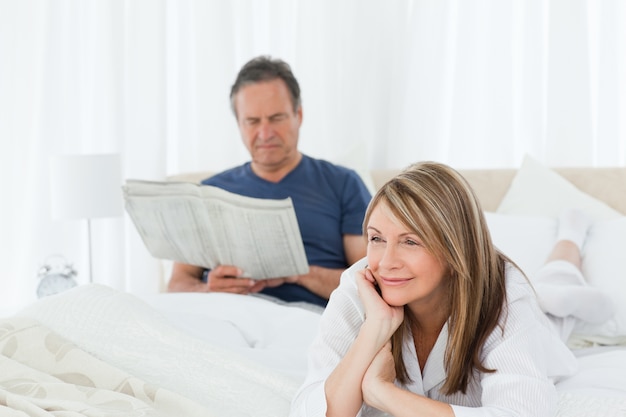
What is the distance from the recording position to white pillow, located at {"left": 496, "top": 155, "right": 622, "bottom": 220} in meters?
2.47

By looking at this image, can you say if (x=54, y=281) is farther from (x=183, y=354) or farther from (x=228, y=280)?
(x=183, y=354)

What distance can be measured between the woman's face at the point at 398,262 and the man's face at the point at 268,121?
1096 millimetres

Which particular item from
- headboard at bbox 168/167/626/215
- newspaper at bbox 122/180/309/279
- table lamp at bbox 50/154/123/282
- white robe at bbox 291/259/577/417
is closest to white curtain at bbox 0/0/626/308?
headboard at bbox 168/167/626/215

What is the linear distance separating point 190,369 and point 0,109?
2.41 meters

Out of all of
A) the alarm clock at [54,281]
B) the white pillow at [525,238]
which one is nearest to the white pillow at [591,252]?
the white pillow at [525,238]

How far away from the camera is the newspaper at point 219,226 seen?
2064mm

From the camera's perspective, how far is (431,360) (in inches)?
55.7

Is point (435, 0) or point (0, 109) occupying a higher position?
point (435, 0)

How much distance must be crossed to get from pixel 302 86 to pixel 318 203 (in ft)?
3.28

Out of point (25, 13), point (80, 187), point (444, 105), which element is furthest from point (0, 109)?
point (444, 105)

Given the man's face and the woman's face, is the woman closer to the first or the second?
the woman's face

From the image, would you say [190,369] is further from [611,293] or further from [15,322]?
[611,293]

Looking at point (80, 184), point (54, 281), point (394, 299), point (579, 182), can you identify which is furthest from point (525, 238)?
point (54, 281)

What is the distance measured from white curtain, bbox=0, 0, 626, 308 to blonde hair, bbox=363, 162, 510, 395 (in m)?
1.52
